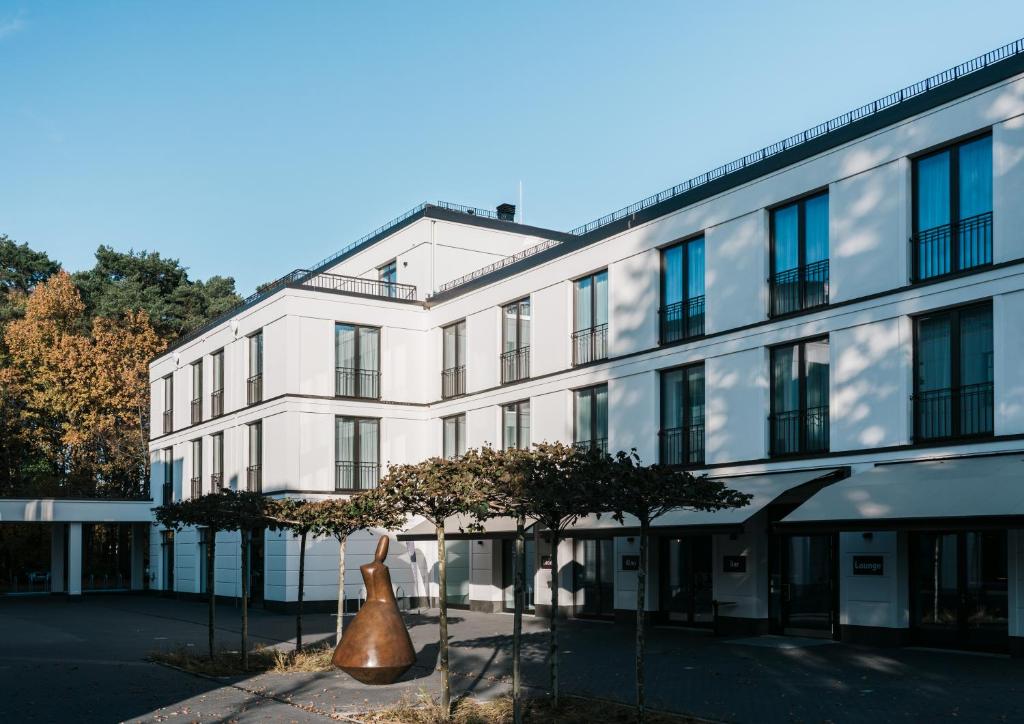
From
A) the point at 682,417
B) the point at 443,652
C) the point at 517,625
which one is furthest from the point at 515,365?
Answer: the point at 517,625

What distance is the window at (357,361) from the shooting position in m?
35.2

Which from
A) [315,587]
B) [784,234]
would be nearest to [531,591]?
[315,587]

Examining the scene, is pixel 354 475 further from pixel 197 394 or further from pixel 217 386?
pixel 197 394

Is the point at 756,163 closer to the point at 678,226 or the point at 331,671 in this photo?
the point at 678,226

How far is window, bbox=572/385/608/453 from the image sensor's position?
28.5 m

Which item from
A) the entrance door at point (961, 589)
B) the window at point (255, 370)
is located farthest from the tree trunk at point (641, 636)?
the window at point (255, 370)

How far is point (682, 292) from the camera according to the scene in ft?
85.8

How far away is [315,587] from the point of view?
33.6 meters

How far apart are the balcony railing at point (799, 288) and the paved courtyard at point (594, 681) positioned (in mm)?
6819

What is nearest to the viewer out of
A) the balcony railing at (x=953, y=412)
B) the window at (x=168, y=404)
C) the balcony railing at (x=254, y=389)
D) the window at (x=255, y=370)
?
the balcony railing at (x=953, y=412)

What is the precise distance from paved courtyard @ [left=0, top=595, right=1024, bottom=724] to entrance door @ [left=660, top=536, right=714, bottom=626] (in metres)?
0.92

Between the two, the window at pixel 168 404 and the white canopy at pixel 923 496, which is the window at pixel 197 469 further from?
the white canopy at pixel 923 496

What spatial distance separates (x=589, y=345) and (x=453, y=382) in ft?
24.3

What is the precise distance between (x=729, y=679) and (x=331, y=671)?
6294 mm
